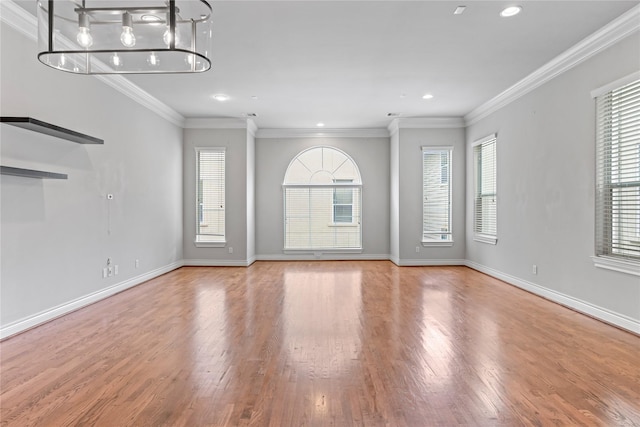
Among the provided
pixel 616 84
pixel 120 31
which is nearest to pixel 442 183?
pixel 616 84

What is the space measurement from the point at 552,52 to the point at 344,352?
13.6ft

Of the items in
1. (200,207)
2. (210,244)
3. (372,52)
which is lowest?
(210,244)

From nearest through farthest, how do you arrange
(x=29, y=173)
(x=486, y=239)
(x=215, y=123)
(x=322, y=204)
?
(x=29, y=173) < (x=486, y=239) < (x=215, y=123) < (x=322, y=204)

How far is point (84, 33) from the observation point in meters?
2.09

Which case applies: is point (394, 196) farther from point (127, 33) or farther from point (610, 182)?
point (127, 33)

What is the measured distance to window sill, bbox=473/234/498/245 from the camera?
6.39 meters

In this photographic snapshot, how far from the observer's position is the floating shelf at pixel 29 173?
10.3 ft

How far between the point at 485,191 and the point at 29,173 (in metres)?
6.67

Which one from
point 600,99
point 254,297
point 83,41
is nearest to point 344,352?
point 254,297

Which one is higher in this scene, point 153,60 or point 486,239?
point 153,60

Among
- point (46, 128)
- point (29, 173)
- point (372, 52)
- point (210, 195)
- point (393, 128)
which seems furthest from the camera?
point (393, 128)

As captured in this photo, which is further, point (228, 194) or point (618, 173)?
point (228, 194)

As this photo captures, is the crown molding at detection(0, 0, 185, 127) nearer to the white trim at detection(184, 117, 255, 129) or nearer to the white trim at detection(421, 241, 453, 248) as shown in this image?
the white trim at detection(184, 117, 255, 129)

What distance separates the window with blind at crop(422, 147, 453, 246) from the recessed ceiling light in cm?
428
